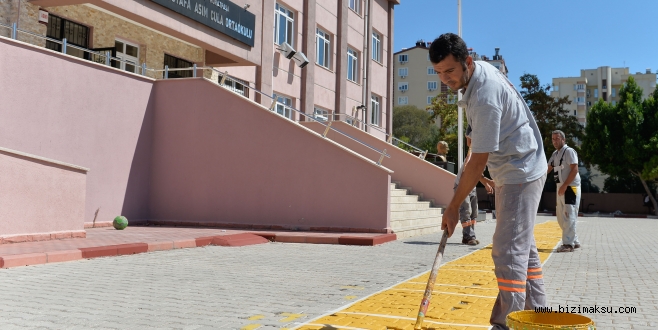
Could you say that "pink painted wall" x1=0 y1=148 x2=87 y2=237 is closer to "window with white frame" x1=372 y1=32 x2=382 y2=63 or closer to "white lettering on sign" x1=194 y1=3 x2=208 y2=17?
"white lettering on sign" x1=194 y1=3 x2=208 y2=17

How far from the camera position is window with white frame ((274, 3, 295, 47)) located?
20953mm

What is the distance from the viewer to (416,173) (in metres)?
18.0

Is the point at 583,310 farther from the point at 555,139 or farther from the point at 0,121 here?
the point at 0,121

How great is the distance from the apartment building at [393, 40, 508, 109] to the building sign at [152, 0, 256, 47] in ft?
212

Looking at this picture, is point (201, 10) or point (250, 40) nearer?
point (201, 10)

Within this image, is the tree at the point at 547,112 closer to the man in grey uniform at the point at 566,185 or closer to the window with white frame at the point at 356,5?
the window with white frame at the point at 356,5

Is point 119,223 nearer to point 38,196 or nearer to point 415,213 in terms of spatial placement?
point 38,196

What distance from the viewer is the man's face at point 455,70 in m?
3.96

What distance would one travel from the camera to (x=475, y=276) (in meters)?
7.44

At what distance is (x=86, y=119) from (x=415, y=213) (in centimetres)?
771

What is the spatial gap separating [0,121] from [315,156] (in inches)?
244

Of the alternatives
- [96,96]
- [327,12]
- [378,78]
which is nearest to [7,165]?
[96,96]

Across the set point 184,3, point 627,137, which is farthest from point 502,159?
point 627,137

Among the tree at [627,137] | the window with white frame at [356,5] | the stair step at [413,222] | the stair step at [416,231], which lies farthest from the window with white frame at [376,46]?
the tree at [627,137]
